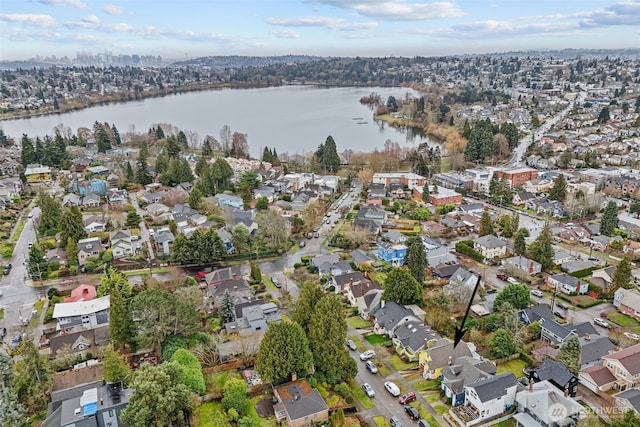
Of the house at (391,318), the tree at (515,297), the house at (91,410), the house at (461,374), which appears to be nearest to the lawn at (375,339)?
the house at (391,318)

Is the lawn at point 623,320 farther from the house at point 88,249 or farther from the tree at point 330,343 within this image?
the house at point 88,249

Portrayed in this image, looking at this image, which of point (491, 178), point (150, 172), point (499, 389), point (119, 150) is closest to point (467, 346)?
point (499, 389)

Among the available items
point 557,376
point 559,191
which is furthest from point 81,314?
point 559,191

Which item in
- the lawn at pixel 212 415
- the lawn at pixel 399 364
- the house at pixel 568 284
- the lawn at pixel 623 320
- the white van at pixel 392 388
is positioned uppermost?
the house at pixel 568 284

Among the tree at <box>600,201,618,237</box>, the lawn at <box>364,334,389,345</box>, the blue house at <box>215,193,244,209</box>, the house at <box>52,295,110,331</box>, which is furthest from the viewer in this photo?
the blue house at <box>215,193,244,209</box>

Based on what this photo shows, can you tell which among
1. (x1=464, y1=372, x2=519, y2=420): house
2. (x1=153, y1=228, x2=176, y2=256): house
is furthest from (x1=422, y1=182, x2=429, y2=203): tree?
(x1=464, y1=372, x2=519, y2=420): house

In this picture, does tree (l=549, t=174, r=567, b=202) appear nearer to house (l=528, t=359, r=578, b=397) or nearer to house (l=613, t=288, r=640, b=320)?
house (l=613, t=288, r=640, b=320)
